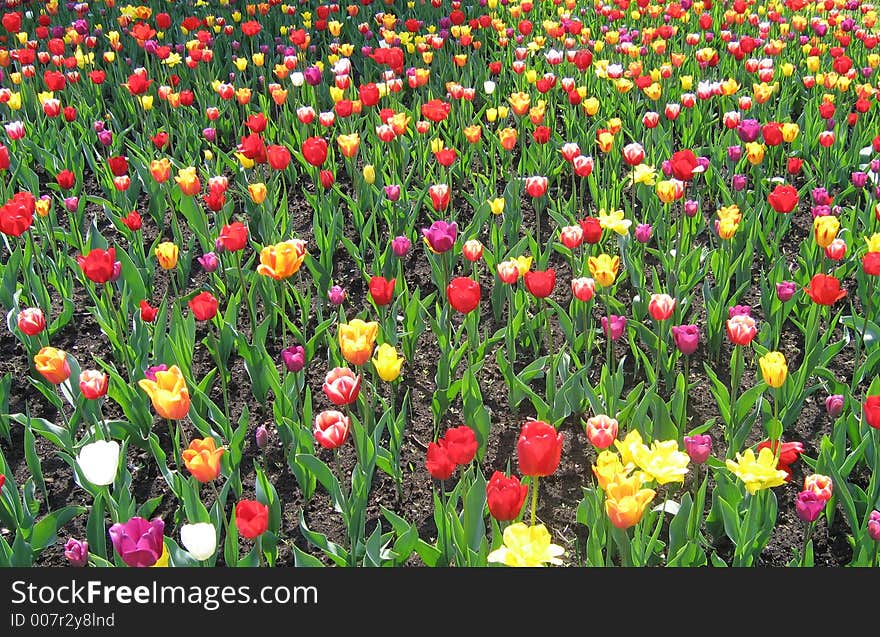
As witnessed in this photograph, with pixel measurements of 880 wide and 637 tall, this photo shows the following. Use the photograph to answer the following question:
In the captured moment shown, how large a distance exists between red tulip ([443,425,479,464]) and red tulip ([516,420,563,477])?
0.13m

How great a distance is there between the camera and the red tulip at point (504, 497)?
6.02 ft

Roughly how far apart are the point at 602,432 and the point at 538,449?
0.34 metres

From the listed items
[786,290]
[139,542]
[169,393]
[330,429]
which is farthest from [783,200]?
[139,542]

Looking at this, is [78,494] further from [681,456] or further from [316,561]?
[681,456]

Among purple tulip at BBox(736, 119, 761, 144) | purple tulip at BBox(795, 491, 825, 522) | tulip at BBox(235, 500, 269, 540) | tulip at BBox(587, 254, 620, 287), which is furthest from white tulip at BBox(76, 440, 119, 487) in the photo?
purple tulip at BBox(736, 119, 761, 144)

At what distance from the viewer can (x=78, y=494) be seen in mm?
2766

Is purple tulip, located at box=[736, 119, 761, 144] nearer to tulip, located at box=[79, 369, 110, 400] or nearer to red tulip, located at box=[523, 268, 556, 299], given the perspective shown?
red tulip, located at box=[523, 268, 556, 299]

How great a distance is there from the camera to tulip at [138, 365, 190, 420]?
7.17 ft

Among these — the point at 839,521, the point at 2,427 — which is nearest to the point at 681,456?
the point at 839,521

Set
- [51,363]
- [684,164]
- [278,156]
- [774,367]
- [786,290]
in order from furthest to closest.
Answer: [278,156]
[684,164]
[786,290]
[51,363]
[774,367]

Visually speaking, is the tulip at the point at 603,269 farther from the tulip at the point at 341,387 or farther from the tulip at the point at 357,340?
the tulip at the point at 341,387

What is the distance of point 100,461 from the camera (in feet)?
7.09

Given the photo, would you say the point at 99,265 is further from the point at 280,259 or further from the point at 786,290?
the point at 786,290

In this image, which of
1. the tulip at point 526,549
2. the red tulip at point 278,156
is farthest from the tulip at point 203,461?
the red tulip at point 278,156
